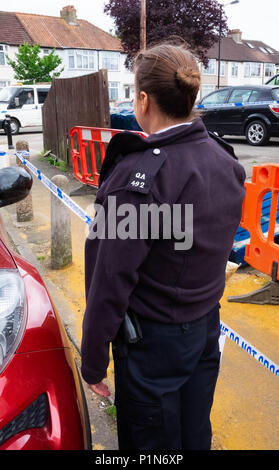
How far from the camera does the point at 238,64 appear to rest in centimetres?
4806

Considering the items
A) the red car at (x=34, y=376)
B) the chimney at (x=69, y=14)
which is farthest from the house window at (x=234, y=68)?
the red car at (x=34, y=376)

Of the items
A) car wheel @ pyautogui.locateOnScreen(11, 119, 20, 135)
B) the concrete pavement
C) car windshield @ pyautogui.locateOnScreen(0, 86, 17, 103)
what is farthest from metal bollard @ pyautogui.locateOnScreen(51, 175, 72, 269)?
car windshield @ pyautogui.locateOnScreen(0, 86, 17, 103)

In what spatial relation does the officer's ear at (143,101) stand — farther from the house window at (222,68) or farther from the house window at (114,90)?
the house window at (222,68)

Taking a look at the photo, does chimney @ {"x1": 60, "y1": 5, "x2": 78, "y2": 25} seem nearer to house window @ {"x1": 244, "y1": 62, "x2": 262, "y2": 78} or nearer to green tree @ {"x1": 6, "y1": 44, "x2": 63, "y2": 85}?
green tree @ {"x1": 6, "y1": 44, "x2": 63, "y2": 85}

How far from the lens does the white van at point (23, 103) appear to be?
63.3 ft

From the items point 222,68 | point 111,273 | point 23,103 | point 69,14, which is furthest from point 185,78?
point 222,68

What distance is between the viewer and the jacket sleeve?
4.26 ft

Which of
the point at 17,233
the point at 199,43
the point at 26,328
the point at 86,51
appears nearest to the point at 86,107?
the point at 17,233

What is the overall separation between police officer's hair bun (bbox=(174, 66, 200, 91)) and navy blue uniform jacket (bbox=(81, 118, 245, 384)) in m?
0.12

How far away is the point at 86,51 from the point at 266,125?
3172 cm

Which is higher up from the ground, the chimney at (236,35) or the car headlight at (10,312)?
the chimney at (236,35)

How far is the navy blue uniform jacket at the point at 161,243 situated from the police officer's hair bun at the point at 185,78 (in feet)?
0.38

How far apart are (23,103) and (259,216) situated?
59.2 ft

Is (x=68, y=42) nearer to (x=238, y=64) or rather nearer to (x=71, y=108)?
(x=238, y=64)
